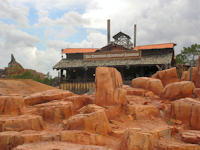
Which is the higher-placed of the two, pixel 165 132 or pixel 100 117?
pixel 100 117

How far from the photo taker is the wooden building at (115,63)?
20641mm

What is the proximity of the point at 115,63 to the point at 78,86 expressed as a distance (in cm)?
424

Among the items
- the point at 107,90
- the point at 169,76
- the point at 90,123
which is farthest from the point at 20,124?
the point at 169,76

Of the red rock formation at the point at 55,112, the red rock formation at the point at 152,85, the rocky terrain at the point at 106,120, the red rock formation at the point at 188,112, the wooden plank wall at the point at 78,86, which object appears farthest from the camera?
the wooden plank wall at the point at 78,86

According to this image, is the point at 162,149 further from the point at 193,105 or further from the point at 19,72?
the point at 19,72

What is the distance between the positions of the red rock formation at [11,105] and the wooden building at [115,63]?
12.0 metres

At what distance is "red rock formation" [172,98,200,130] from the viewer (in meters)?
7.45

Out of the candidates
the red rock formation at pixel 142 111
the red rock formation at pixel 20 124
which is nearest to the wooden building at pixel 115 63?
the red rock formation at pixel 142 111

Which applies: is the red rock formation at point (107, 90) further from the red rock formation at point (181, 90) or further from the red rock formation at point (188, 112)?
the red rock formation at point (181, 90)

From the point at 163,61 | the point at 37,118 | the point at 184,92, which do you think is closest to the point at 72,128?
the point at 37,118

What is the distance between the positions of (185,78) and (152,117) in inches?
238

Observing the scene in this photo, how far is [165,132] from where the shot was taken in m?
6.59

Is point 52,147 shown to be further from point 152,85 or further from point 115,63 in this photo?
point 115,63

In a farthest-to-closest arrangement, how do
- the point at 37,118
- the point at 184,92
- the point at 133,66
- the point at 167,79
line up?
the point at 133,66
the point at 167,79
the point at 184,92
the point at 37,118
